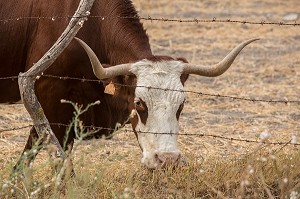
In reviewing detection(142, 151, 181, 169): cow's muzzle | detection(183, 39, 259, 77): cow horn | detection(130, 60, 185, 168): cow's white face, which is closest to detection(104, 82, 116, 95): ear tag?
detection(130, 60, 185, 168): cow's white face

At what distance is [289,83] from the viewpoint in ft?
42.5

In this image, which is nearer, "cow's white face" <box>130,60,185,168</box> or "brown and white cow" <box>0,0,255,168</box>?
"cow's white face" <box>130,60,185,168</box>

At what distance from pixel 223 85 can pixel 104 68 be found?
585 centimetres

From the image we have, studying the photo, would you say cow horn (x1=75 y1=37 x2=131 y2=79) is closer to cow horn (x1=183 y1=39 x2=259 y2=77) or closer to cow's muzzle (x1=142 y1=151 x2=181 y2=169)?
cow horn (x1=183 y1=39 x2=259 y2=77)

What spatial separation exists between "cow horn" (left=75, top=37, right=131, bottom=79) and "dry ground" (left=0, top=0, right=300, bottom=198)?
571 millimetres

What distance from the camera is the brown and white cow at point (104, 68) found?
23.0 feet

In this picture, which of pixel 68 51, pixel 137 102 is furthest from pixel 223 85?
pixel 137 102

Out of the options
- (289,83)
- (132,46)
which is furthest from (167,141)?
(289,83)

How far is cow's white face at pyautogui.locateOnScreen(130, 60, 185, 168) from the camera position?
685 cm

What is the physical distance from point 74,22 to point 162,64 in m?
0.80

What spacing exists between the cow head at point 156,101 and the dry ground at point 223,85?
A: 1.07 feet

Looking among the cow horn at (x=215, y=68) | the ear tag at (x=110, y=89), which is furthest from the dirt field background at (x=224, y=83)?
the cow horn at (x=215, y=68)

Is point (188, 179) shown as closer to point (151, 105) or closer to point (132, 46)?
point (151, 105)

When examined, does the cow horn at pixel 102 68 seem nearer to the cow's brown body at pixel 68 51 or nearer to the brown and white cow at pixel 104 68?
the brown and white cow at pixel 104 68
